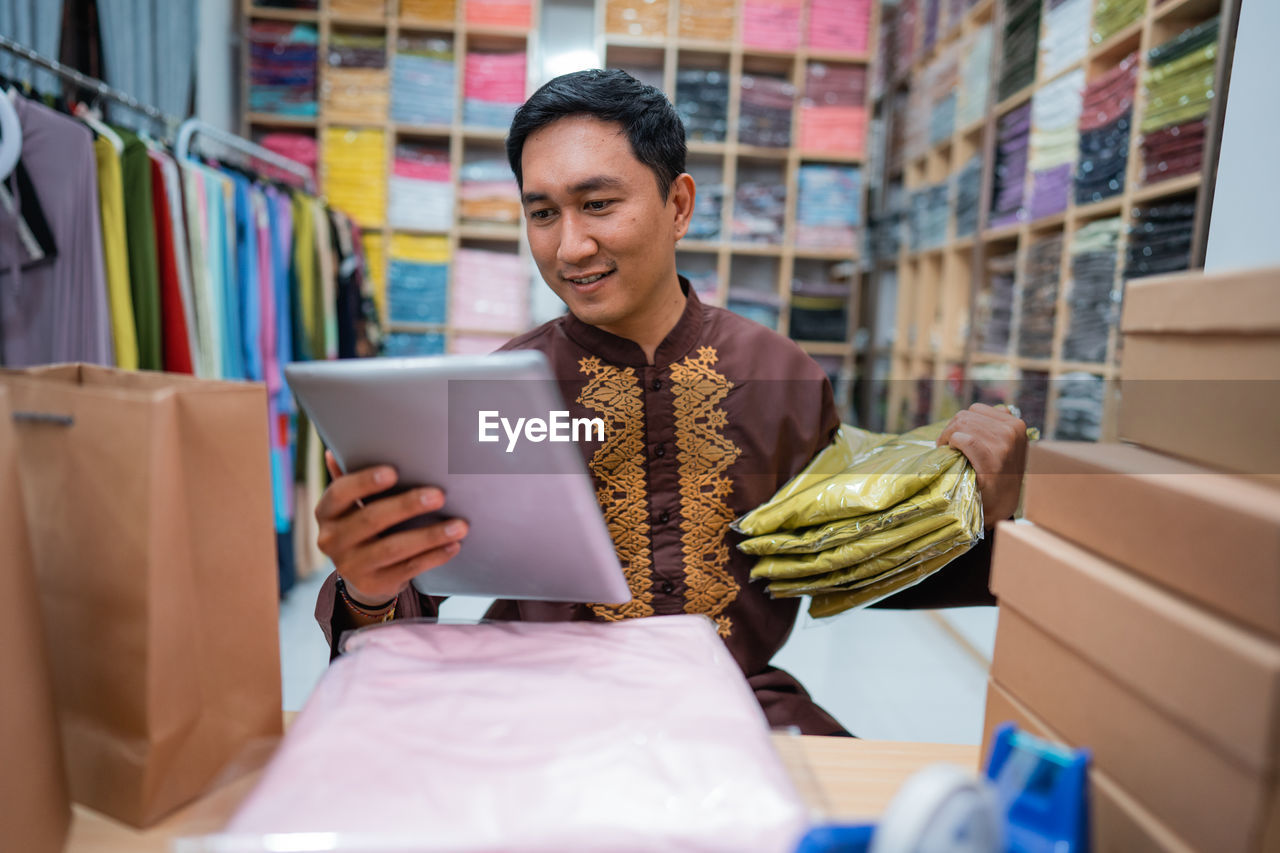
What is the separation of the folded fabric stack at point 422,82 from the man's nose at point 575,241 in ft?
10.4

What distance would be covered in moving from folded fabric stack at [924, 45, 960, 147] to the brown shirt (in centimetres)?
286

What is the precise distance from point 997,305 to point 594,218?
2528 mm

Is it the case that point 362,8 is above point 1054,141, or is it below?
above

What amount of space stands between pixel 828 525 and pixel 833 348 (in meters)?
3.26

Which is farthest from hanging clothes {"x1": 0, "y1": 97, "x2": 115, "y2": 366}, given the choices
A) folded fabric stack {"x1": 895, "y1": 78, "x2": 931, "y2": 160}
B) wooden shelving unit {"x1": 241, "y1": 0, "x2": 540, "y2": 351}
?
folded fabric stack {"x1": 895, "y1": 78, "x2": 931, "y2": 160}

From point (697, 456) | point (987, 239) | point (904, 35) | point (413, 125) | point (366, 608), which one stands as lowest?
point (366, 608)

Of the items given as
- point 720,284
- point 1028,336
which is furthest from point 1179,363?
point 720,284

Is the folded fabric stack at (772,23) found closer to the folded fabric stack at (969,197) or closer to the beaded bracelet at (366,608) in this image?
the folded fabric stack at (969,197)

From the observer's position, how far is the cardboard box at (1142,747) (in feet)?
1.25

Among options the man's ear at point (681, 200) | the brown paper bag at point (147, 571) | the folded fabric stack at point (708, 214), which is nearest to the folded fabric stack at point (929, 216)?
the folded fabric stack at point (708, 214)

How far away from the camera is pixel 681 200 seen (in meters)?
1.28

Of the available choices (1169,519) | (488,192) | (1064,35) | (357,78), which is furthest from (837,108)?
(1169,519)

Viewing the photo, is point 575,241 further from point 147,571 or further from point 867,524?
point 147,571

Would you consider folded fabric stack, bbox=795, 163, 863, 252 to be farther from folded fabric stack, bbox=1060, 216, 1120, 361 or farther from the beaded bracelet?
the beaded bracelet
